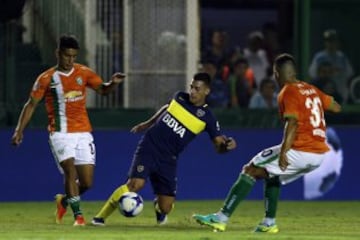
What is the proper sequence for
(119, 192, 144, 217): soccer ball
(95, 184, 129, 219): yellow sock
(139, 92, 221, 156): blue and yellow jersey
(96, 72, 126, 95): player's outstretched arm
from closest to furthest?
(119, 192, 144, 217): soccer ball → (95, 184, 129, 219): yellow sock → (139, 92, 221, 156): blue and yellow jersey → (96, 72, 126, 95): player's outstretched arm

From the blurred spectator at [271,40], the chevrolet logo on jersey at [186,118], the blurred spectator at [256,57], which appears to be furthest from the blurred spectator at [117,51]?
the chevrolet logo on jersey at [186,118]

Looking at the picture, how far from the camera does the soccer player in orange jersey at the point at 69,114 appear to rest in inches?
643

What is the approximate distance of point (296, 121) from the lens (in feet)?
48.3

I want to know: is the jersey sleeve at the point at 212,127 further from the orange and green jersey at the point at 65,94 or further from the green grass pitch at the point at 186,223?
the orange and green jersey at the point at 65,94

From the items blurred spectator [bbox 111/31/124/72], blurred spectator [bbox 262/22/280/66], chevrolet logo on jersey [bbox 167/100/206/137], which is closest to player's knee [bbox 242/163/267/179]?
chevrolet logo on jersey [bbox 167/100/206/137]

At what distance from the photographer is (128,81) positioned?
2203cm

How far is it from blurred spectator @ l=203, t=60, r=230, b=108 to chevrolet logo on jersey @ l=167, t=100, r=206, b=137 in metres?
6.38

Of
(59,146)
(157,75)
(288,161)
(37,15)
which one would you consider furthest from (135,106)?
(288,161)

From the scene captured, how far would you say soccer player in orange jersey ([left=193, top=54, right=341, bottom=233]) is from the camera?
581 inches

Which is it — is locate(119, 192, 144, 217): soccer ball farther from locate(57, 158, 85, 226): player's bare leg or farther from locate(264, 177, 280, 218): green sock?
locate(264, 177, 280, 218): green sock

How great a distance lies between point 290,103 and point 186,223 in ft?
9.03

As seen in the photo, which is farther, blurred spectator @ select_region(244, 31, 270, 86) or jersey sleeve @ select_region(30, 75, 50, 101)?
blurred spectator @ select_region(244, 31, 270, 86)

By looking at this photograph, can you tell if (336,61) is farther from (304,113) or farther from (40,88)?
(304,113)

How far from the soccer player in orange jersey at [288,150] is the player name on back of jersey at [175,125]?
116 cm
